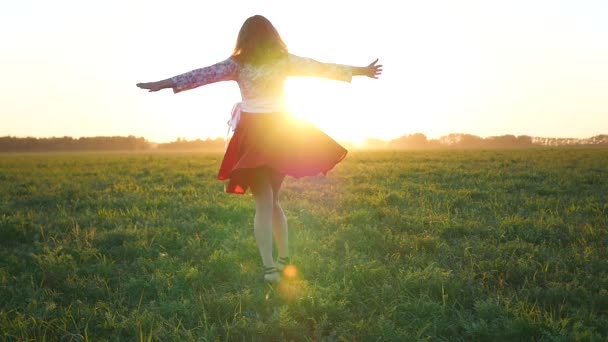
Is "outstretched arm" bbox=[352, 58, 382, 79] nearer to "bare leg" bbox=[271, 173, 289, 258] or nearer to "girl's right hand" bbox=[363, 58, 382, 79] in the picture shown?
"girl's right hand" bbox=[363, 58, 382, 79]

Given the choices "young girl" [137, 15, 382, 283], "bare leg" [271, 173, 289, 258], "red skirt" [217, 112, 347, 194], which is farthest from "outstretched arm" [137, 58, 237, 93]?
"bare leg" [271, 173, 289, 258]

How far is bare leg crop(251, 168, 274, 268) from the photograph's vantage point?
4.59 metres

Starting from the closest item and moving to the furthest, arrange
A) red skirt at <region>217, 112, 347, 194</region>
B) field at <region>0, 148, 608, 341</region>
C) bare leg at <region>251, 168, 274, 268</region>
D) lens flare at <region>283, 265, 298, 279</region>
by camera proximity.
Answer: field at <region>0, 148, 608, 341</region> < red skirt at <region>217, 112, 347, 194</region> < bare leg at <region>251, 168, 274, 268</region> < lens flare at <region>283, 265, 298, 279</region>

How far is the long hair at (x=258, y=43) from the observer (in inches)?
173

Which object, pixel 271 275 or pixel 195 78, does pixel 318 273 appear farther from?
pixel 195 78

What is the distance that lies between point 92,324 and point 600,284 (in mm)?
4717

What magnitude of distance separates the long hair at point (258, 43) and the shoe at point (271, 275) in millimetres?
2078

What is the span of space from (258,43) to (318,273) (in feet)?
8.00

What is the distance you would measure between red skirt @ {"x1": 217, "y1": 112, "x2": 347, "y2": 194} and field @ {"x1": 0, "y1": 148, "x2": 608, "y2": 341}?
1.12 metres

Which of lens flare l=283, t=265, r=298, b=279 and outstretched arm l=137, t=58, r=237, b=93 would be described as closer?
outstretched arm l=137, t=58, r=237, b=93

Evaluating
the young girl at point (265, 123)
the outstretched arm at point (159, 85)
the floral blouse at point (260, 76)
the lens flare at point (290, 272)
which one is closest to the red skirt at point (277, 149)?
the young girl at point (265, 123)

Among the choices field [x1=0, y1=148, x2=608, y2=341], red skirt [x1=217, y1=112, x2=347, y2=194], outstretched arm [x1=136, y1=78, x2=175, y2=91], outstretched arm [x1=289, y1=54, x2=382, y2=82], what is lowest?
field [x1=0, y1=148, x2=608, y2=341]

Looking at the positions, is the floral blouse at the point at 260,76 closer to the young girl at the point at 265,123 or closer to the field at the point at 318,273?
the young girl at the point at 265,123

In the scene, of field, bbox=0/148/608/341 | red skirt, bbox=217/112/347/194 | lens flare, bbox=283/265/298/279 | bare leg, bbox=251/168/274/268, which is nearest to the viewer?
field, bbox=0/148/608/341
